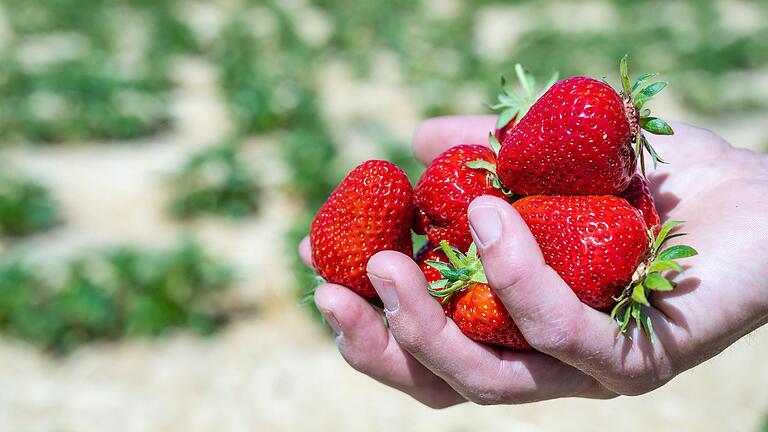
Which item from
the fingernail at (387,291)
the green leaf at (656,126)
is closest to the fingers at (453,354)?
the fingernail at (387,291)

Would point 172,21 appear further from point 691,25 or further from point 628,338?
point 628,338

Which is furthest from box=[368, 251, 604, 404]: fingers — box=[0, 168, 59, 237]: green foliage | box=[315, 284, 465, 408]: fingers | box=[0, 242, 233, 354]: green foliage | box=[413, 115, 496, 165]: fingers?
box=[0, 168, 59, 237]: green foliage

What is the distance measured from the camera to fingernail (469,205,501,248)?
1.70 meters

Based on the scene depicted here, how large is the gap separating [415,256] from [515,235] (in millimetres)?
566

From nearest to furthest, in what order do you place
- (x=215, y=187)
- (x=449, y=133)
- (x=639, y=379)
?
1. (x=639, y=379)
2. (x=449, y=133)
3. (x=215, y=187)

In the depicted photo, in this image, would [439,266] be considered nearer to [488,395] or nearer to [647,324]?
[488,395]

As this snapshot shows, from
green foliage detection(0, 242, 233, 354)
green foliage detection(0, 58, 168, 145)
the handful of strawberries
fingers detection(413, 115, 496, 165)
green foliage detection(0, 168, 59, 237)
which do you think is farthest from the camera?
green foliage detection(0, 58, 168, 145)

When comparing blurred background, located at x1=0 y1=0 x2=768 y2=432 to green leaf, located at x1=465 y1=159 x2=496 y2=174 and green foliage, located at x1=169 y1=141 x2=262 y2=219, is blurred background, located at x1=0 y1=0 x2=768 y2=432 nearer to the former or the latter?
green foliage, located at x1=169 y1=141 x2=262 y2=219

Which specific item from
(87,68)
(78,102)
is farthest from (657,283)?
(87,68)

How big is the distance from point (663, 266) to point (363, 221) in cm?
72

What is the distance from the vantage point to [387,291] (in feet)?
6.04

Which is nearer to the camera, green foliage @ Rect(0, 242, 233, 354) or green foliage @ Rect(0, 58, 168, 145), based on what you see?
green foliage @ Rect(0, 242, 233, 354)

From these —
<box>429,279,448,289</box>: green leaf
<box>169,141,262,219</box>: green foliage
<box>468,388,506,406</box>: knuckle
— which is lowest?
<box>169,141,262,219</box>: green foliage

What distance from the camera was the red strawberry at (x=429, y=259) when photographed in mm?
2061
